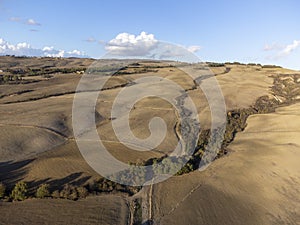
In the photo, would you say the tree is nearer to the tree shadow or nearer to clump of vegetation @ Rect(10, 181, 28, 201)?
clump of vegetation @ Rect(10, 181, 28, 201)

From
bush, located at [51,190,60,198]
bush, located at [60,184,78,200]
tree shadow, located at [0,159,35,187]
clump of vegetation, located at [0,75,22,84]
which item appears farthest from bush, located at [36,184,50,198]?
clump of vegetation, located at [0,75,22,84]

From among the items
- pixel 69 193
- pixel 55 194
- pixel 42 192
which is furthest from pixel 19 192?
pixel 69 193

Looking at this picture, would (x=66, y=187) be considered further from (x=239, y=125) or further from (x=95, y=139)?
(x=239, y=125)

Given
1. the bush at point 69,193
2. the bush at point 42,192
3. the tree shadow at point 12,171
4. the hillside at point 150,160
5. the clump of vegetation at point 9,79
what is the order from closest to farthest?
the hillside at point 150,160 → the bush at point 42,192 → the bush at point 69,193 → the tree shadow at point 12,171 → the clump of vegetation at point 9,79

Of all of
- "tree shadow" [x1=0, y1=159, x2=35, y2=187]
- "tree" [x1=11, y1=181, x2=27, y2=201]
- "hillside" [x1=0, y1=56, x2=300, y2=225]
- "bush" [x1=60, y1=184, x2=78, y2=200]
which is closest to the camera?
"hillside" [x1=0, y1=56, x2=300, y2=225]

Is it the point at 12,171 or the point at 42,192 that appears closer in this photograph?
the point at 42,192

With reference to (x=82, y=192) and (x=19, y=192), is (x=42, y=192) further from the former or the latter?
(x=82, y=192)

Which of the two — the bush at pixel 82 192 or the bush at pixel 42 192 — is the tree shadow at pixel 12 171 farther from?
the bush at pixel 82 192

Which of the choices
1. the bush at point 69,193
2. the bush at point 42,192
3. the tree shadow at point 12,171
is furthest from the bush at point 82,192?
the tree shadow at point 12,171

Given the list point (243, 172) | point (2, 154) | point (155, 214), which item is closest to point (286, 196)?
point (243, 172)
